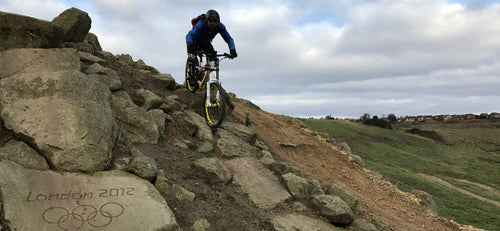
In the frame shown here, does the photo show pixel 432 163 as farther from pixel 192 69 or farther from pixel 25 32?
pixel 25 32

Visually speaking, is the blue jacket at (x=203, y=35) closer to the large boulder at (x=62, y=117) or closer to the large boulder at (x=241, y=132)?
the large boulder at (x=241, y=132)

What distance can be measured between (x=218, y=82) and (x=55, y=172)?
5.32m

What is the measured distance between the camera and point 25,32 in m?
8.72

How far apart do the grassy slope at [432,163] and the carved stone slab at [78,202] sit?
46.5 feet

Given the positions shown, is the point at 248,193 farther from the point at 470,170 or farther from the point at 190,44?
the point at 470,170

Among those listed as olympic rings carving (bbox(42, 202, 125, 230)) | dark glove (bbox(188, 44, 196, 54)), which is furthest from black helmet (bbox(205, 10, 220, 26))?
olympic rings carving (bbox(42, 202, 125, 230))

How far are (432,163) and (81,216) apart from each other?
3994 centimetres

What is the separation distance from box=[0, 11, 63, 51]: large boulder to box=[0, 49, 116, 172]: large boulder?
1880 mm

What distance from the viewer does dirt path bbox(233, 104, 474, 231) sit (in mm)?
9953

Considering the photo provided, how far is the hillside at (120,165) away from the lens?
17.3 ft

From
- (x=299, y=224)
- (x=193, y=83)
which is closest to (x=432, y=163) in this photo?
(x=193, y=83)

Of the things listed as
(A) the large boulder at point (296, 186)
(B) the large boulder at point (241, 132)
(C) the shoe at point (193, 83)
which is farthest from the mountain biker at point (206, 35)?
(A) the large boulder at point (296, 186)

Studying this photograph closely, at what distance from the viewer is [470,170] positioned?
3728cm

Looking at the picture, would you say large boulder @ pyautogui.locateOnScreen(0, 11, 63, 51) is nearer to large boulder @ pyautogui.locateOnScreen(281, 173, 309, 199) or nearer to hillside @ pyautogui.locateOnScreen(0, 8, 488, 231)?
hillside @ pyautogui.locateOnScreen(0, 8, 488, 231)
